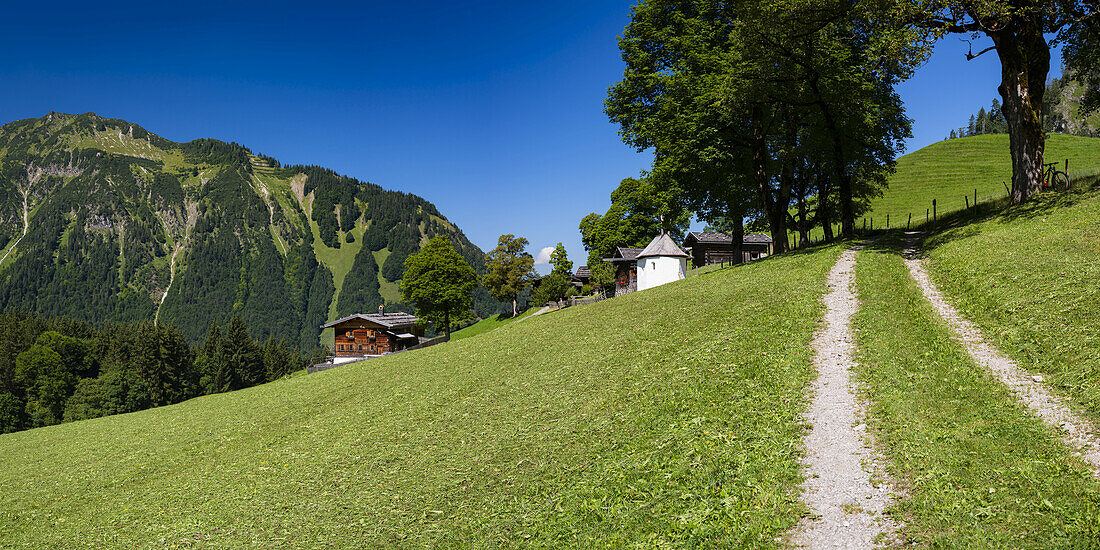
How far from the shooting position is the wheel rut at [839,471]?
818 cm

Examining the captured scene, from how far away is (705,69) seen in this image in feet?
109

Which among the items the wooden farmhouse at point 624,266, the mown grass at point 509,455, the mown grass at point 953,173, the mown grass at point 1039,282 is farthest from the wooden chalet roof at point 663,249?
the mown grass at point 1039,282

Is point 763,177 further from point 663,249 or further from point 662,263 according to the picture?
point 662,263

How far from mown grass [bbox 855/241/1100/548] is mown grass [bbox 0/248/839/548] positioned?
188 cm

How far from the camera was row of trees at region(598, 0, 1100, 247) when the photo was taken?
76.8 ft

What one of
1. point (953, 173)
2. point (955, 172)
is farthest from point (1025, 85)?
point (955, 172)

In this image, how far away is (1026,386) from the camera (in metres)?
11.7

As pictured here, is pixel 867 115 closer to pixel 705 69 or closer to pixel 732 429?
pixel 705 69

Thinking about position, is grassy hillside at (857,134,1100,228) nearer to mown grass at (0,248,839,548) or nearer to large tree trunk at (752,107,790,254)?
large tree trunk at (752,107,790,254)

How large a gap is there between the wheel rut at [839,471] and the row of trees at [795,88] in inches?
698

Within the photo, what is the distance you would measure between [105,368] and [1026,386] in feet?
444

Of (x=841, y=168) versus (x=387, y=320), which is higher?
(x=841, y=168)

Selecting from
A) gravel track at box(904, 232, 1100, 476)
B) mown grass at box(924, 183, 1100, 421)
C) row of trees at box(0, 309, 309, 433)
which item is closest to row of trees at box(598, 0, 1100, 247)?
mown grass at box(924, 183, 1100, 421)

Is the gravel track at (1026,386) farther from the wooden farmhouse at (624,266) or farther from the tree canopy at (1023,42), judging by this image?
the wooden farmhouse at (624,266)
